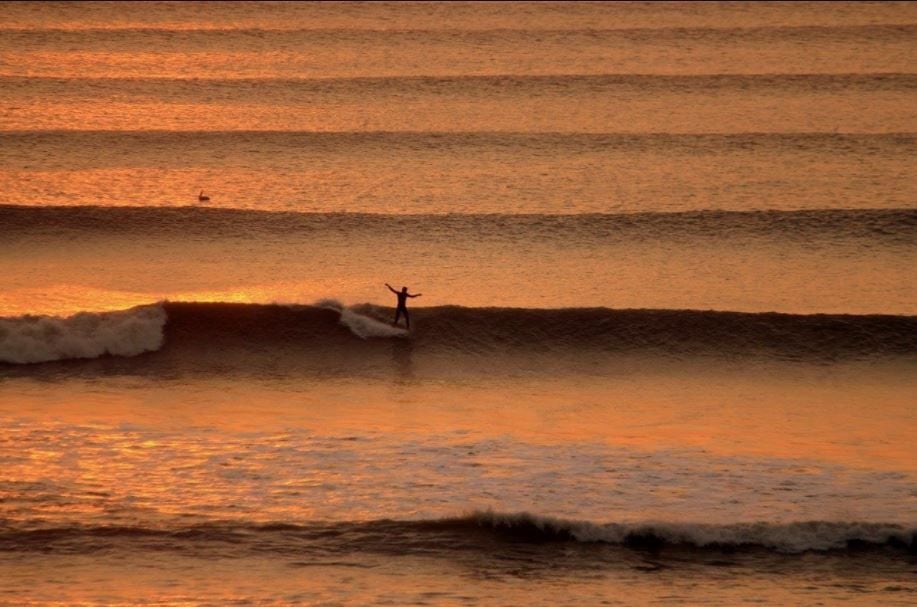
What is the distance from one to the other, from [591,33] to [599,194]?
240 inches

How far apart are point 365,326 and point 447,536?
3.71 metres

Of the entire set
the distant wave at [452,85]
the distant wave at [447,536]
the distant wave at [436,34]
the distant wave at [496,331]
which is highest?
the distant wave at [436,34]

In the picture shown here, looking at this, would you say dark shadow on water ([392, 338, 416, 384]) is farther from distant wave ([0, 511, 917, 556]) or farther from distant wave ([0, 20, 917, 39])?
distant wave ([0, 20, 917, 39])

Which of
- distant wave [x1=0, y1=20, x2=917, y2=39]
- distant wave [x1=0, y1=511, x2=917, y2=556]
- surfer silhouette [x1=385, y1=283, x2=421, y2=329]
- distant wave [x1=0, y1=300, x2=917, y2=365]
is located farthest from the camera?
distant wave [x1=0, y1=20, x2=917, y2=39]

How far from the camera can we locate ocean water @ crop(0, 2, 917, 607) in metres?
8.55

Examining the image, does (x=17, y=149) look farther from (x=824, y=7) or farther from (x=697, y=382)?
(x=824, y=7)

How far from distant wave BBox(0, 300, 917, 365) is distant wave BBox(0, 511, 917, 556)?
11.1 ft

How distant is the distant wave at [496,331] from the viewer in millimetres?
11938

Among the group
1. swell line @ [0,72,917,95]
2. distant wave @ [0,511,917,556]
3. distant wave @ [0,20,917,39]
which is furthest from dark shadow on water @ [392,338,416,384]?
distant wave @ [0,20,917,39]

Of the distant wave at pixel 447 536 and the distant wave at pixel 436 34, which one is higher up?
the distant wave at pixel 436 34

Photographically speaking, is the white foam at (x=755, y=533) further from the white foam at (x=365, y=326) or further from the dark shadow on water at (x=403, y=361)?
the white foam at (x=365, y=326)

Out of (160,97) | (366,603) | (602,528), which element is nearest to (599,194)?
(160,97)

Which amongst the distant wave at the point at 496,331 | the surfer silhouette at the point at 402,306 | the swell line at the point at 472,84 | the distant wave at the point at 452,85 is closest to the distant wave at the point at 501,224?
the distant wave at the point at 496,331

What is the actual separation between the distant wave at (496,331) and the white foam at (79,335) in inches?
0.5
